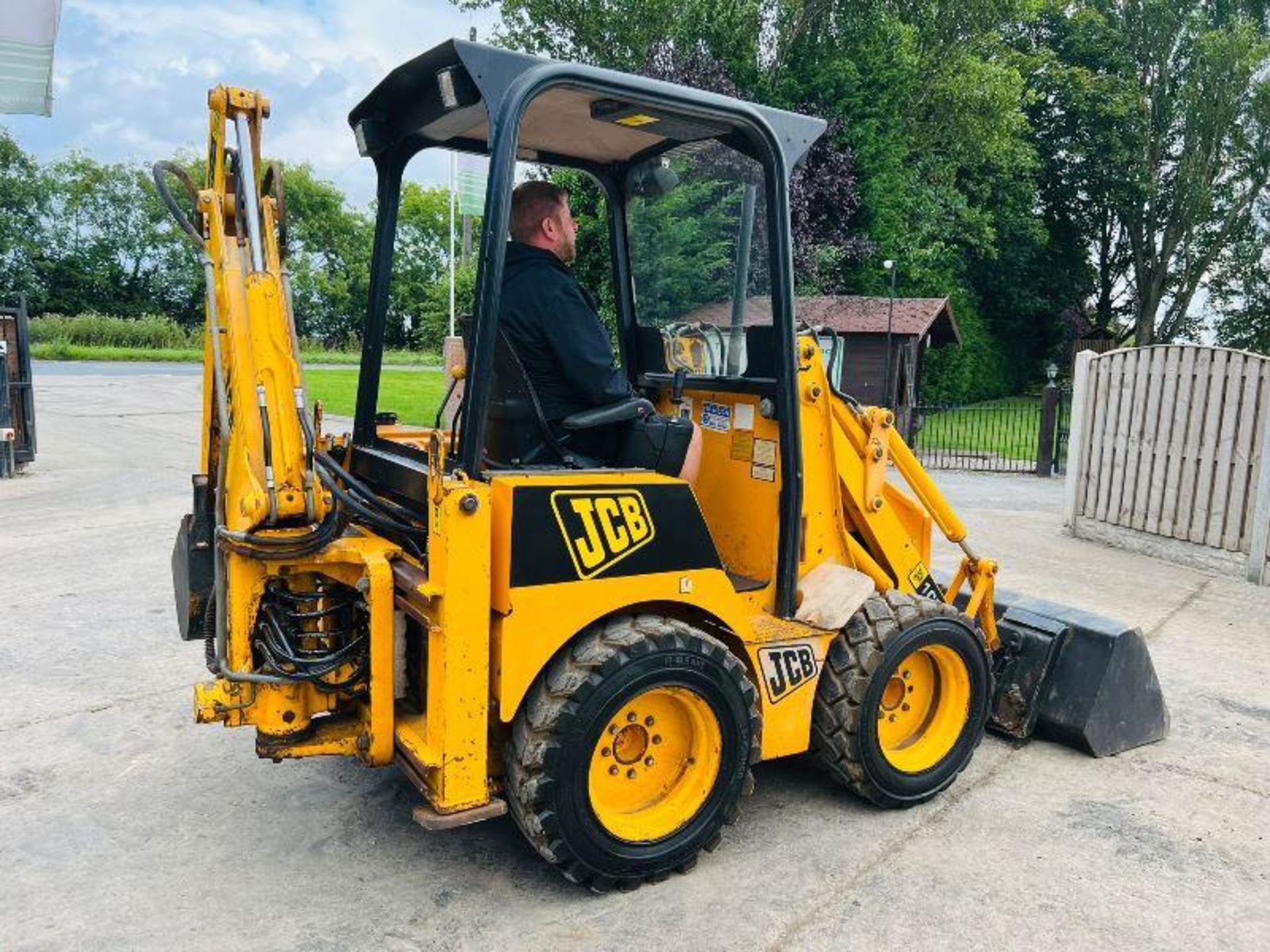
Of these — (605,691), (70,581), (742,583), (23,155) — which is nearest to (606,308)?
(742,583)

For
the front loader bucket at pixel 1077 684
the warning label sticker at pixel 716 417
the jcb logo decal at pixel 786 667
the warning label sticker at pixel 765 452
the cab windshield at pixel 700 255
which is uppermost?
the cab windshield at pixel 700 255

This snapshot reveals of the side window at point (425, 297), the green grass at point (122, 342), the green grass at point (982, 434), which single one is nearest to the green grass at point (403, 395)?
the side window at point (425, 297)

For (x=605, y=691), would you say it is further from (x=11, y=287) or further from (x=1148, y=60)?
(x=11, y=287)

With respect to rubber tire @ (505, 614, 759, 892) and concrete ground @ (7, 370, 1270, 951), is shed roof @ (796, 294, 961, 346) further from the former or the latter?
rubber tire @ (505, 614, 759, 892)

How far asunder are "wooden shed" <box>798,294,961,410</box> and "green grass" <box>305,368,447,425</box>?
7.89m

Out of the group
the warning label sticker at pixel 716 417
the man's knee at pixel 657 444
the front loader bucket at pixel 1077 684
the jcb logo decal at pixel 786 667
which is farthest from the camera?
the front loader bucket at pixel 1077 684

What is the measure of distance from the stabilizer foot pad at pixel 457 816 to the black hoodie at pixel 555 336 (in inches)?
50.8

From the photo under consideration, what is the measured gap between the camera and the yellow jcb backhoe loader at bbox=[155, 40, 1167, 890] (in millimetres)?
3004

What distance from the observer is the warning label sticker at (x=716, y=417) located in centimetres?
390

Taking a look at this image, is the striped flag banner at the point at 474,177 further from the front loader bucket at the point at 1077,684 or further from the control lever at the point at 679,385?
the front loader bucket at the point at 1077,684

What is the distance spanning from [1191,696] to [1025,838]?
2218 mm

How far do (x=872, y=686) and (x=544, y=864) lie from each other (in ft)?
4.43

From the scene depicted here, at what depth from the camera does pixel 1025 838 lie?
3689mm

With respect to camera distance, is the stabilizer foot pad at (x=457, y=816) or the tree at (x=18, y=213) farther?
the tree at (x=18, y=213)
